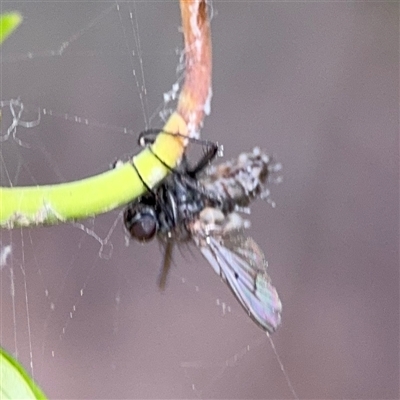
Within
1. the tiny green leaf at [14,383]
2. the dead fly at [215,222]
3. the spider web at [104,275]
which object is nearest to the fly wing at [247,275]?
the dead fly at [215,222]

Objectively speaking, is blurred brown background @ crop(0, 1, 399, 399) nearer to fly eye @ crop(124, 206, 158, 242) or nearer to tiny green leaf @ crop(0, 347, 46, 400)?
fly eye @ crop(124, 206, 158, 242)

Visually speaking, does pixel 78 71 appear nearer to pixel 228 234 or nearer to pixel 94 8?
pixel 94 8

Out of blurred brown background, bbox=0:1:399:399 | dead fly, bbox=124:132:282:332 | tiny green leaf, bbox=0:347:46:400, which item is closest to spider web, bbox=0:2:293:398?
blurred brown background, bbox=0:1:399:399

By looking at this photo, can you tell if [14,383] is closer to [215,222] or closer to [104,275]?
[215,222]

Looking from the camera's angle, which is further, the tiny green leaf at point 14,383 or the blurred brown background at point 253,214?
the blurred brown background at point 253,214

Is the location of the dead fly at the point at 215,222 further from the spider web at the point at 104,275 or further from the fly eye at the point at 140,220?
the spider web at the point at 104,275
